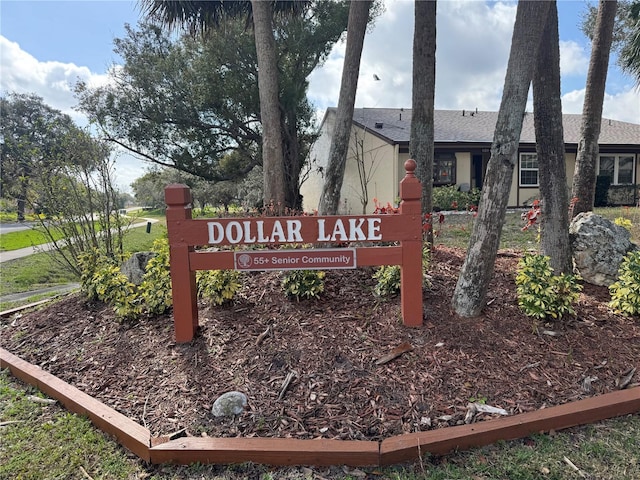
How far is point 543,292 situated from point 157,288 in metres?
3.51

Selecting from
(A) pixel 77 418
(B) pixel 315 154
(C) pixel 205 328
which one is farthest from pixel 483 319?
(B) pixel 315 154

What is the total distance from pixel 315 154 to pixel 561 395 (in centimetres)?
1822

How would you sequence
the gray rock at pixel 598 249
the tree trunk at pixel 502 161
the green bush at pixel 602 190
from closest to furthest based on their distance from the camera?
the tree trunk at pixel 502 161 < the gray rock at pixel 598 249 < the green bush at pixel 602 190

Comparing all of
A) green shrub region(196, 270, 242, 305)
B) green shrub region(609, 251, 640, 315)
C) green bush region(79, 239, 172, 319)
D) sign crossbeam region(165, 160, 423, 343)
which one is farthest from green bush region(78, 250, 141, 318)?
green shrub region(609, 251, 640, 315)

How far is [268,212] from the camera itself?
569 cm

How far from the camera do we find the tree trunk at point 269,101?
5766 mm

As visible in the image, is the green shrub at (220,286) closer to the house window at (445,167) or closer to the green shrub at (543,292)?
the green shrub at (543,292)

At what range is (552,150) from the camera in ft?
13.2

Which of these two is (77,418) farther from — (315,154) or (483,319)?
(315,154)

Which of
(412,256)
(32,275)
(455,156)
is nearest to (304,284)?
(412,256)

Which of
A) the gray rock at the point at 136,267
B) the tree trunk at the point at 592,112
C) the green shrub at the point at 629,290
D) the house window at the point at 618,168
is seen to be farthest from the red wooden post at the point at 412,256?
the house window at the point at 618,168

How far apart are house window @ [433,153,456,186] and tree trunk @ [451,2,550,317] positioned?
13017 mm

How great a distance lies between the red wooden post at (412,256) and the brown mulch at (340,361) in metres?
0.15

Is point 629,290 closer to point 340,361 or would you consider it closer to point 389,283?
point 389,283
